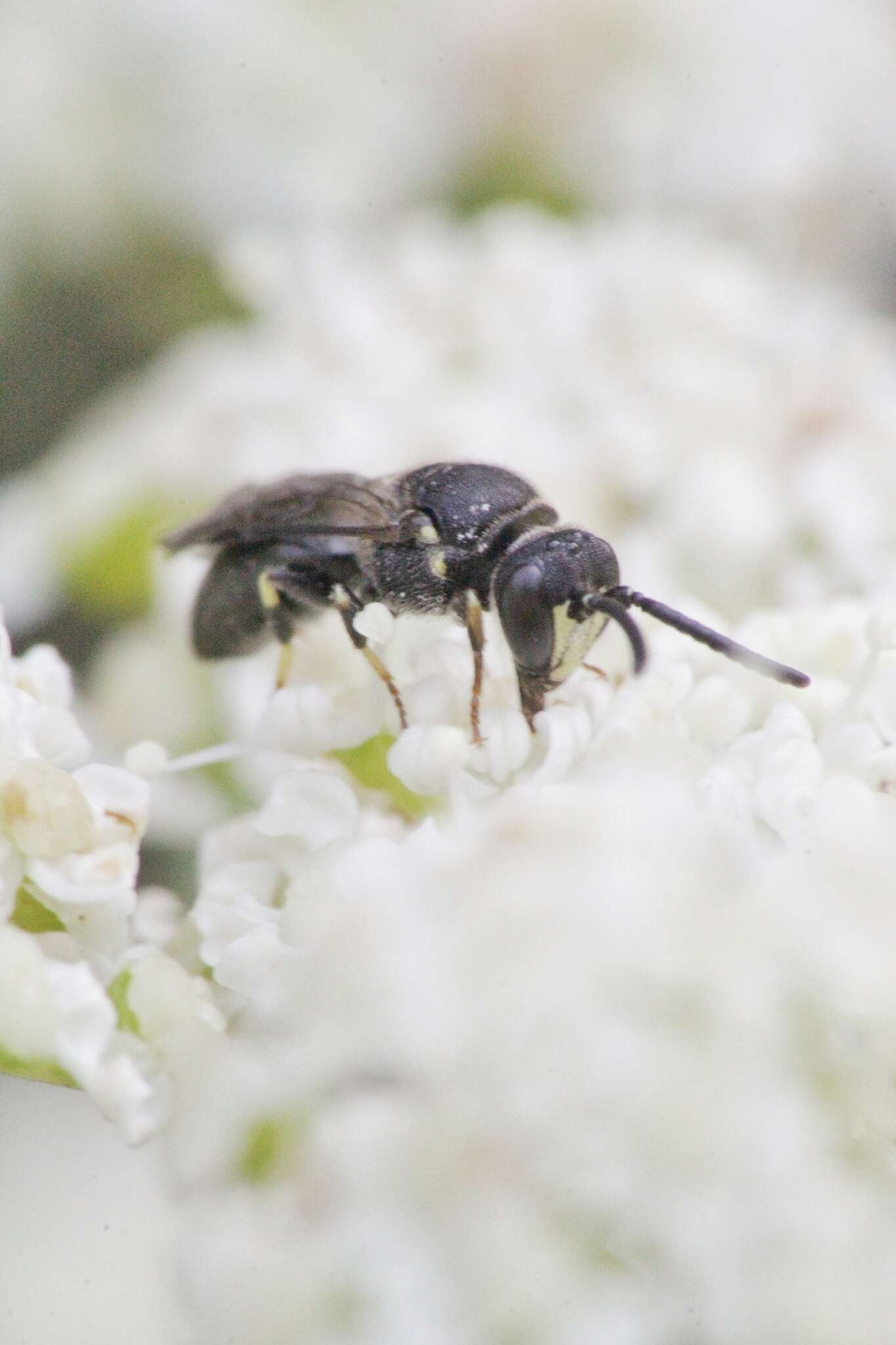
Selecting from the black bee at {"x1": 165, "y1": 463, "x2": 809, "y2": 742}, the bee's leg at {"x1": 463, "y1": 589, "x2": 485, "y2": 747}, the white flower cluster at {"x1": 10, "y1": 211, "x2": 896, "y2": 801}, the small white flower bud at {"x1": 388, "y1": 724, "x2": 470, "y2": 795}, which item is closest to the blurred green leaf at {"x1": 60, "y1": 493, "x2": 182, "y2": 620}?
the white flower cluster at {"x1": 10, "y1": 211, "x2": 896, "y2": 801}

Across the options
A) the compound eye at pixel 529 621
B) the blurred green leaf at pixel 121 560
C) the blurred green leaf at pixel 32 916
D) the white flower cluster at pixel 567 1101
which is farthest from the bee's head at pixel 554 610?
the blurred green leaf at pixel 121 560

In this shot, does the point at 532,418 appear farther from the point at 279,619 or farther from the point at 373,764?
the point at 373,764

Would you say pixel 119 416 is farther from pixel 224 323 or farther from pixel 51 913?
pixel 51 913

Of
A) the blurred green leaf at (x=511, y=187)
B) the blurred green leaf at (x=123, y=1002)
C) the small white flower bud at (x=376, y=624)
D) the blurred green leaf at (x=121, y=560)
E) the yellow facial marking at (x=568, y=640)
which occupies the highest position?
the blurred green leaf at (x=511, y=187)

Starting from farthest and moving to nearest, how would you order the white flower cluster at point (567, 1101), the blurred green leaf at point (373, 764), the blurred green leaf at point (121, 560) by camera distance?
the blurred green leaf at point (121, 560)
the blurred green leaf at point (373, 764)
the white flower cluster at point (567, 1101)

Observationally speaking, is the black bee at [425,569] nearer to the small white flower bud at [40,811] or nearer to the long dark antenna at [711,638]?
the long dark antenna at [711,638]

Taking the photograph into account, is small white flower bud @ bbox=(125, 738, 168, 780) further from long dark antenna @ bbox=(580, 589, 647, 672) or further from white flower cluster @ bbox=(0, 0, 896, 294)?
white flower cluster @ bbox=(0, 0, 896, 294)

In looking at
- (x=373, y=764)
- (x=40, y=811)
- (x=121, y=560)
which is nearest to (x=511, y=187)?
(x=121, y=560)
